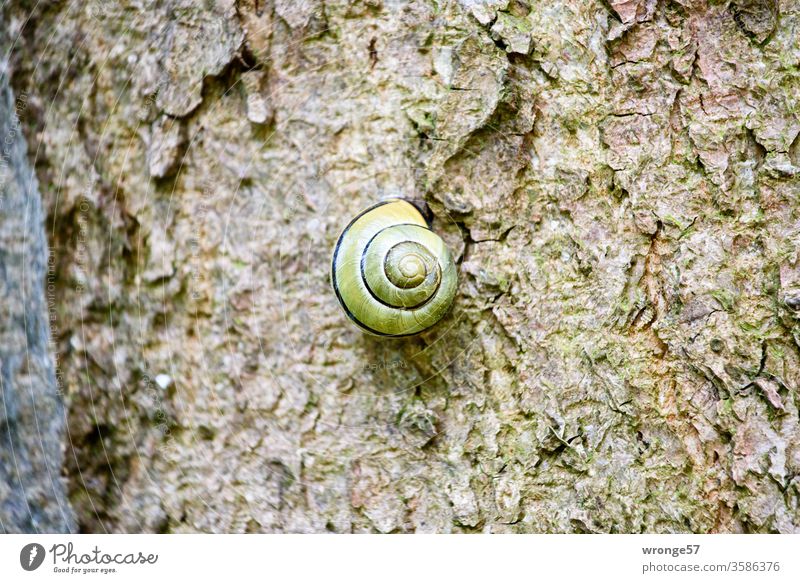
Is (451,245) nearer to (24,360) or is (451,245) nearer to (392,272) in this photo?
(392,272)

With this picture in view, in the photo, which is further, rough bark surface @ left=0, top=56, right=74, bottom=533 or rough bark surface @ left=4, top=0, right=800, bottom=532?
rough bark surface @ left=0, top=56, right=74, bottom=533

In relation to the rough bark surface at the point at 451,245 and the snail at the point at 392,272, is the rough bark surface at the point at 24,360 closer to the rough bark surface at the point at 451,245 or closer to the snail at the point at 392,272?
the rough bark surface at the point at 451,245

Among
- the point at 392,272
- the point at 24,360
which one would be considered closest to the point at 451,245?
the point at 392,272

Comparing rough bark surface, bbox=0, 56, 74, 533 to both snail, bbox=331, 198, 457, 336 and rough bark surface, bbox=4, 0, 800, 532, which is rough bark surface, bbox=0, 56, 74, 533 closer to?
rough bark surface, bbox=4, 0, 800, 532

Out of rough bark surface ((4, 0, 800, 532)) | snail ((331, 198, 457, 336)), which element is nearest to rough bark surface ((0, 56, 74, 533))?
rough bark surface ((4, 0, 800, 532))

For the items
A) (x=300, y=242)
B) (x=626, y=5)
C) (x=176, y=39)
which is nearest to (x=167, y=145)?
(x=176, y=39)
